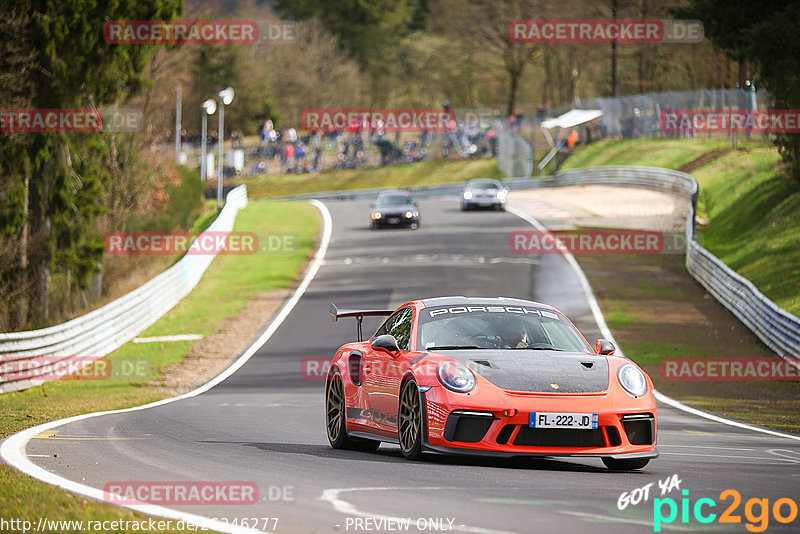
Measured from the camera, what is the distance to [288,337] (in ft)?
94.2

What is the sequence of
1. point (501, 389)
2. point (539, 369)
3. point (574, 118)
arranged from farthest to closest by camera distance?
point (574, 118)
point (539, 369)
point (501, 389)

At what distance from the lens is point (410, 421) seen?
9.51m

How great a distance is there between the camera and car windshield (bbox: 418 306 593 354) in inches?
397

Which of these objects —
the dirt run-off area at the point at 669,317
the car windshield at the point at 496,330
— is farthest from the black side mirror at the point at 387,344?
the dirt run-off area at the point at 669,317

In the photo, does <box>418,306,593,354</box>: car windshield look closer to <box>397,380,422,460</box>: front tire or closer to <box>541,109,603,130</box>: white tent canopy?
<box>397,380,422,460</box>: front tire

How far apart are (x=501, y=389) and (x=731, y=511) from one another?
7.91ft

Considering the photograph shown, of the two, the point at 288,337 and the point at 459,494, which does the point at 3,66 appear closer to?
the point at 288,337

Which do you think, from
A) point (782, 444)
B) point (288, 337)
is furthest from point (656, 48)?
point (782, 444)

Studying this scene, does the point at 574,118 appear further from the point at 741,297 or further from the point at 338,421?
the point at 338,421

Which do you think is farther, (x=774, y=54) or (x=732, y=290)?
(x=774, y=54)

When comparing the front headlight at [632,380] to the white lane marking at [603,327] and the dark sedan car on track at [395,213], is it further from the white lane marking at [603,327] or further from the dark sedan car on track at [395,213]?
the dark sedan car on track at [395,213]

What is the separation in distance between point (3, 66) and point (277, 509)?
30.3 metres

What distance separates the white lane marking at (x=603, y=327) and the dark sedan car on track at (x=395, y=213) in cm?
499

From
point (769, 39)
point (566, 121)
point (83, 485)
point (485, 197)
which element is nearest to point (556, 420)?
point (83, 485)
